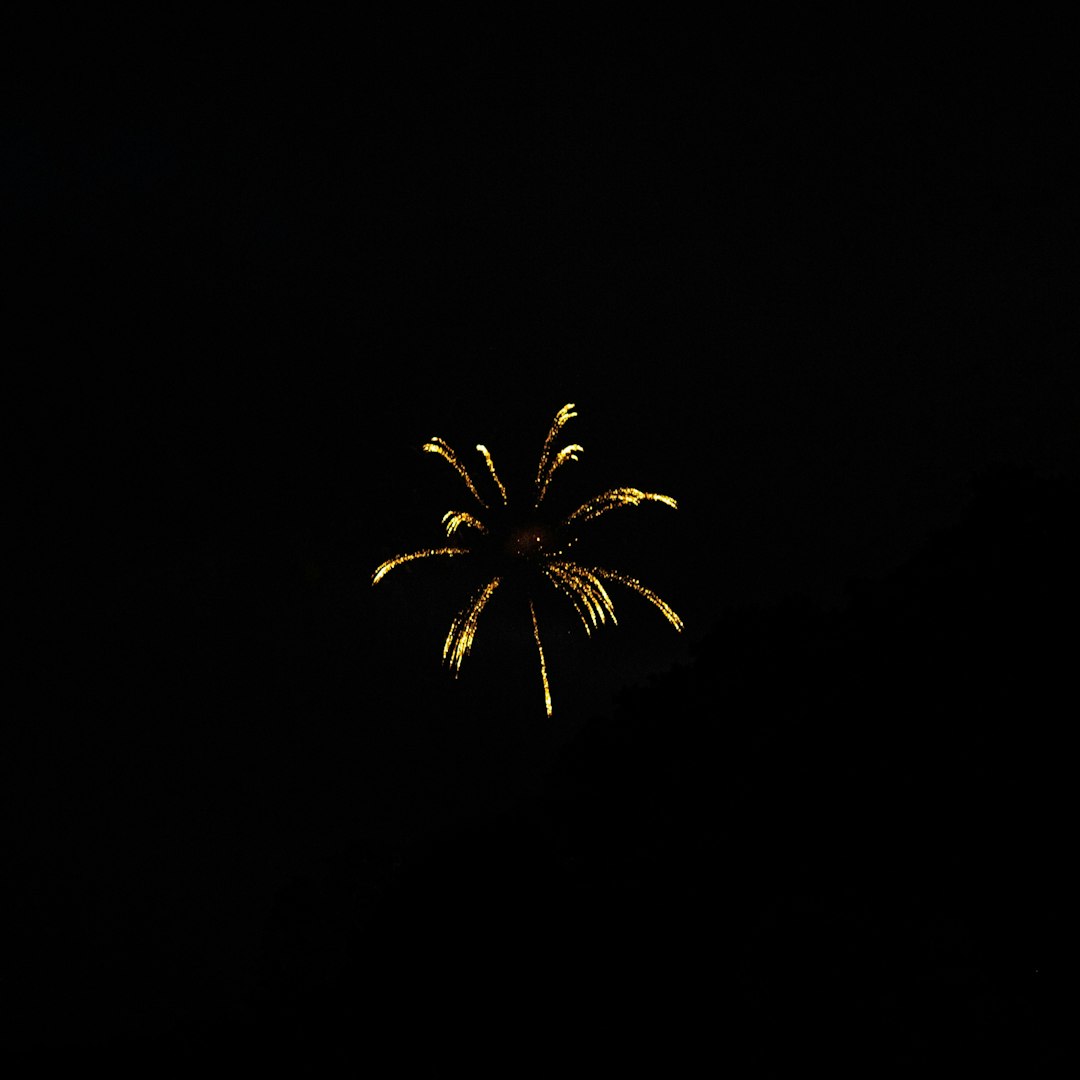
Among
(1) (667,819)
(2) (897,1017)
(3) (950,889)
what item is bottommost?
(2) (897,1017)

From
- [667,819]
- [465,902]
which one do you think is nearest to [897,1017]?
[465,902]

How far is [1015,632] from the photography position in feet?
88.5

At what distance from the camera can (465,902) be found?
2473cm

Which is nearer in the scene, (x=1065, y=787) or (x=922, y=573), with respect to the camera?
(x=1065, y=787)

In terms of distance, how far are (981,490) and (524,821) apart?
1429cm

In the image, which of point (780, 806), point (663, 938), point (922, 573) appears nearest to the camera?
point (663, 938)

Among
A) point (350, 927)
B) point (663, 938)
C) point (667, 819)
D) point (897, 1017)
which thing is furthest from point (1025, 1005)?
point (350, 927)

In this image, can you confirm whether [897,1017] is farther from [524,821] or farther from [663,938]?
[524,821]

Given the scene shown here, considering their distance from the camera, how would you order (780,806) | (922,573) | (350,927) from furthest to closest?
(350,927), (922,573), (780,806)

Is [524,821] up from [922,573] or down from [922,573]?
down

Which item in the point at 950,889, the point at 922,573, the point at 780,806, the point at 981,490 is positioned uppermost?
the point at 981,490

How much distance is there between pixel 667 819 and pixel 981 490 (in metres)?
11.4

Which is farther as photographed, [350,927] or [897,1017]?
[350,927]

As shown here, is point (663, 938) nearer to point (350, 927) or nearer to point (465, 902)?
point (465, 902)
